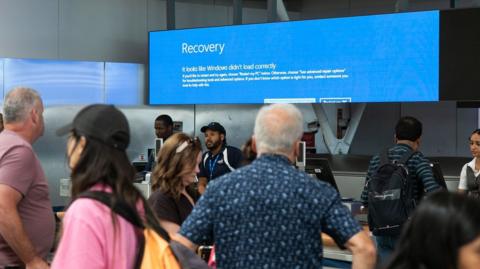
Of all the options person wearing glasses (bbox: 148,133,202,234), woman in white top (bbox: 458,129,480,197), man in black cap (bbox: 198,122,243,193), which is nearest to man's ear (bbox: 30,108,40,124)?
person wearing glasses (bbox: 148,133,202,234)

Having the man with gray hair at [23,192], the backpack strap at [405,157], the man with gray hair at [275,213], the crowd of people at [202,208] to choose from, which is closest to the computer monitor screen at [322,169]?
the backpack strap at [405,157]

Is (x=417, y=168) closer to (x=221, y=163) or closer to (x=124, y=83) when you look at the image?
(x=221, y=163)

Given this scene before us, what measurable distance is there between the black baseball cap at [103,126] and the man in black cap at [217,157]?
4.52m

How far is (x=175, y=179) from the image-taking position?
331cm

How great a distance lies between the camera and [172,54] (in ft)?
27.1

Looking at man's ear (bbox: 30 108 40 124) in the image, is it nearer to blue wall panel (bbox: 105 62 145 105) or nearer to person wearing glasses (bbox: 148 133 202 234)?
person wearing glasses (bbox: 148 133 202 234)

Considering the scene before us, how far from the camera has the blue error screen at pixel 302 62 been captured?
21.9 feet

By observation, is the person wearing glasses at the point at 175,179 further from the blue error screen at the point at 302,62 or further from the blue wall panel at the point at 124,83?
the blue wall panel at the point at 124,83

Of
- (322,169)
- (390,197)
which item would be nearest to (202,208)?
(390,197)

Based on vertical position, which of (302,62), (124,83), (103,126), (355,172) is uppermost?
(302,62)

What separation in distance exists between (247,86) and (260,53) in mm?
379

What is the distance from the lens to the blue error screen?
669 centimetres

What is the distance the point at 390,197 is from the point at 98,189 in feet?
8.89

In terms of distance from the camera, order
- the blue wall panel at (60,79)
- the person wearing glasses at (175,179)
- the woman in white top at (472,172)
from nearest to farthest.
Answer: the person wearing glasses at (175,179) < the woman in white top at (472,172) < the blue wall panel at (60,79)
